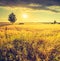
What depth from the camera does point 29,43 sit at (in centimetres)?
705

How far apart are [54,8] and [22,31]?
786 millimetres

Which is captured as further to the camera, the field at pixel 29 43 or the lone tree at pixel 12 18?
the lone tree at pixel 12 18

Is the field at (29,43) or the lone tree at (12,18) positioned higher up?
the lone tree at (12,18)

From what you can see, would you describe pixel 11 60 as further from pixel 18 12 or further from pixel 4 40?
A: pixel 18 12

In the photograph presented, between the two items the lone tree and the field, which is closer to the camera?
the field

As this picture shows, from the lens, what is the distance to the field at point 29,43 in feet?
22.8

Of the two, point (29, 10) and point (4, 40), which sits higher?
point (29, 10)

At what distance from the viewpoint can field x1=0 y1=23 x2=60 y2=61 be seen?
6957mm

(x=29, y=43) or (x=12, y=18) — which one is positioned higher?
(x=12, y=18)

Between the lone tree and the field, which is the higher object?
the lone tree

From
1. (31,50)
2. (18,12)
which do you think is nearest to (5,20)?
(18,12)

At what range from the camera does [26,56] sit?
696cm

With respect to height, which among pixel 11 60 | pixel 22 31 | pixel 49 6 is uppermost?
pixel 49 6

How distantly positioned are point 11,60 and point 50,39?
0.85m
